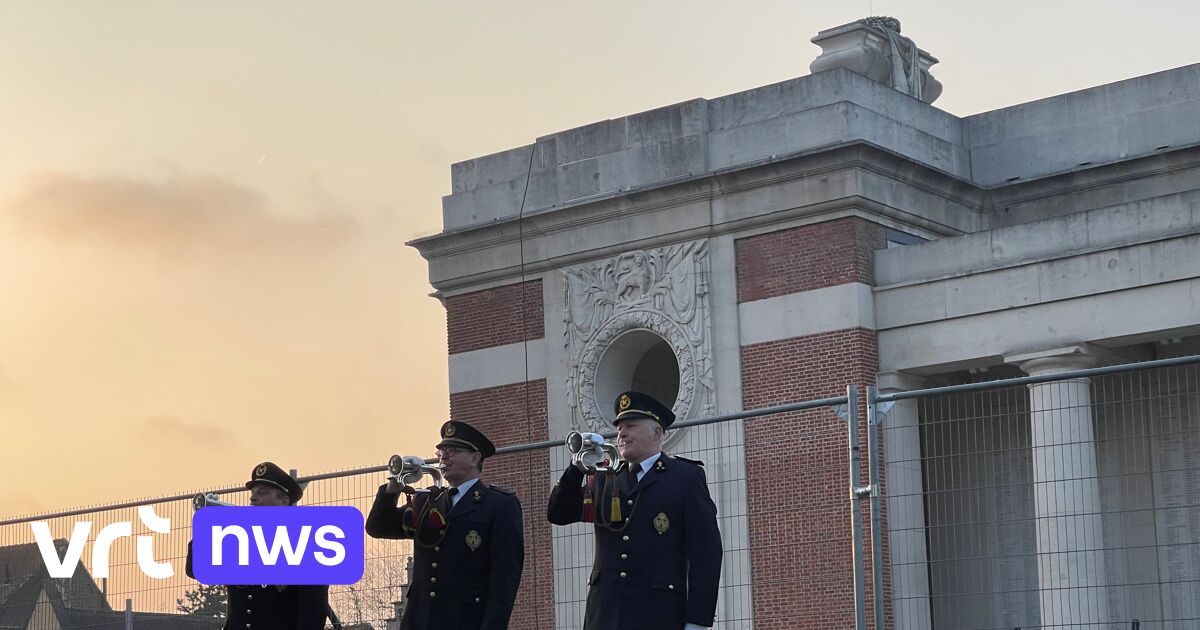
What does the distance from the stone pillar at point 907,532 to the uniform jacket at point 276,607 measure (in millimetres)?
3907

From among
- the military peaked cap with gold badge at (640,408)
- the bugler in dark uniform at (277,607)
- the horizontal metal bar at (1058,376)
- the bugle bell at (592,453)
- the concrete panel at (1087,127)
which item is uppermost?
the concrete panel at (1087,127)

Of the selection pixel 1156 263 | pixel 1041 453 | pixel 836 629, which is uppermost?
pixel 1156 263

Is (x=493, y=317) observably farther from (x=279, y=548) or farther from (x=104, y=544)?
(x=279, y=548)

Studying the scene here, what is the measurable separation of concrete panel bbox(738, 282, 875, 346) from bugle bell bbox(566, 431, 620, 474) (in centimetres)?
1493

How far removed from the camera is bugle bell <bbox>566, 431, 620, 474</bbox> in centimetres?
953

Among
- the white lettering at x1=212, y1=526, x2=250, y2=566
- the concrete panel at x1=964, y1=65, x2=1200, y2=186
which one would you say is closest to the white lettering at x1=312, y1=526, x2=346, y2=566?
the white lettering at x1=212, y1=526, x2=250, y2=566

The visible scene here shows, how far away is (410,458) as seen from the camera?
1020cm

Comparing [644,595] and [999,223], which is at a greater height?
[999,223]

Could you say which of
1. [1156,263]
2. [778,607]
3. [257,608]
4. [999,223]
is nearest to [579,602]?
[778,607]

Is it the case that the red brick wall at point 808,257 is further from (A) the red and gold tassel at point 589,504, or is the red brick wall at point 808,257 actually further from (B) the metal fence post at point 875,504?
(A) the red and gold tassel at point 589,504

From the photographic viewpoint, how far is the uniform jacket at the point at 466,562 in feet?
32.1

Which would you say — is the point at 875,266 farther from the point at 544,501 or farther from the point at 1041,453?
the point at 1041,453

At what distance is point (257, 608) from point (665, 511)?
9.09 ft

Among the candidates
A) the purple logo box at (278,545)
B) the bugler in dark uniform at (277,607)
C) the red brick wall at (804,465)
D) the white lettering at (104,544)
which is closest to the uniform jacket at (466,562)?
the bugler in dark uniform at (277,607)
